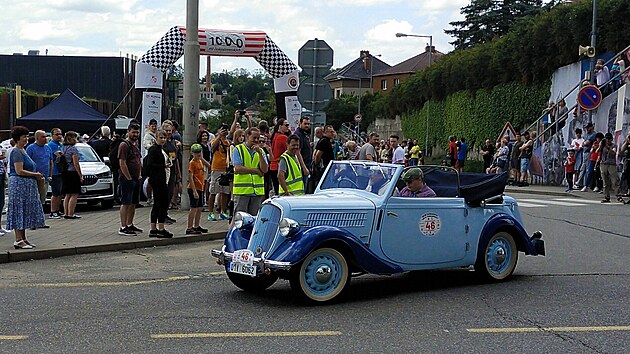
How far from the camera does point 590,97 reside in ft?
89.1

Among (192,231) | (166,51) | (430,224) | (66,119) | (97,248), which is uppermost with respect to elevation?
(166,51)

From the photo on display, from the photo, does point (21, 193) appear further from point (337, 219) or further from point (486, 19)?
point (486, 19)

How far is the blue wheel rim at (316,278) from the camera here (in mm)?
8422

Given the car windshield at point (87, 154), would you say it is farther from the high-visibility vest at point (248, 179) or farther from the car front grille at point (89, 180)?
the high-visibility vest at point (248, 179)

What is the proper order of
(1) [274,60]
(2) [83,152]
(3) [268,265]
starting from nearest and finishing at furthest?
(3) [268,265] → (2) [83,152] → (1) [274,60]

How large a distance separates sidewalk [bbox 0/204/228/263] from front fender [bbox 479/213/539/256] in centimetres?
560

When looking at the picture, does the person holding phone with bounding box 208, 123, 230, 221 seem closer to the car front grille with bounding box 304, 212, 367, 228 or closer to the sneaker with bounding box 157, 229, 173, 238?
the sneaker with bounding box 157, 229, 173, 238

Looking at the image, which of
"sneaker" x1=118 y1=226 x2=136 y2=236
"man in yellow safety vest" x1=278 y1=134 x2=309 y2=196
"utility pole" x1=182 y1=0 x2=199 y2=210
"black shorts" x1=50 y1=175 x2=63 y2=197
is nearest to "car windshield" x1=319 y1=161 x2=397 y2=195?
"man in yellow safety vest" x1=278 y1=134 x2=309 y2=196

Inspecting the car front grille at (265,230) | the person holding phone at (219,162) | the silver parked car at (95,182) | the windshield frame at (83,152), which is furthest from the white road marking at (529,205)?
the car front grille at (265,230)

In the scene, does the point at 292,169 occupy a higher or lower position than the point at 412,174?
lower

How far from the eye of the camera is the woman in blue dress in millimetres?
11844

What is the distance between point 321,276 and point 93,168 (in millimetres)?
11939

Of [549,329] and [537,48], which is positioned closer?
[549,329]

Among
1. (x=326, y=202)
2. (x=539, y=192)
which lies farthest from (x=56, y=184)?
(x=539, y=192)
